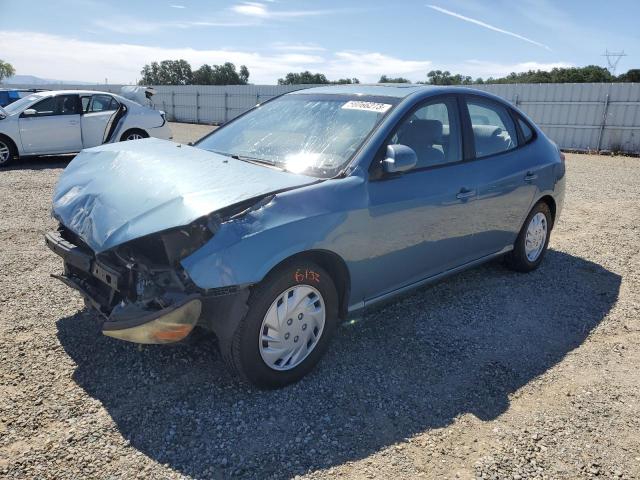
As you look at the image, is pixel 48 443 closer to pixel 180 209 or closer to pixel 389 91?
pixel 180 209

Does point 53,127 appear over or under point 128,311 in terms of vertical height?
over

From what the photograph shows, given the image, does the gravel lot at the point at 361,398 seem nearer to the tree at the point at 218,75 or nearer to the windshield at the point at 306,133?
the windshield at the point at 306,133

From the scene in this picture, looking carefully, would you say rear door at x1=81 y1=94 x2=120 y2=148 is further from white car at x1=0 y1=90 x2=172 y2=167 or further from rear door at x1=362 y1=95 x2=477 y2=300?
rear door at x1=362 y1=95 x2=477 y2=300

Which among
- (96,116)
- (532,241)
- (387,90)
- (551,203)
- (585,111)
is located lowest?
(532,241)

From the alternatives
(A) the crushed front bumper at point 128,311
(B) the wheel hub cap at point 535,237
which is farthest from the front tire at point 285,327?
(B) the wheel hub cap at point 535,237

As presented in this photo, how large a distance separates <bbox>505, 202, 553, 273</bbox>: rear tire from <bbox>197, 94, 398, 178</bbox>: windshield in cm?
216

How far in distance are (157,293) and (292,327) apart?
79 cm

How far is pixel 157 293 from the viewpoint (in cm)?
267

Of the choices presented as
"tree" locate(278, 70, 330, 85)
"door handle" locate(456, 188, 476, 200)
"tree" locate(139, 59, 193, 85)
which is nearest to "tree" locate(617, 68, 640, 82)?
"tree" locate(278, 70, 330, 85)

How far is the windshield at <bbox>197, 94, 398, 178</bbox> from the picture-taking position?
329cm

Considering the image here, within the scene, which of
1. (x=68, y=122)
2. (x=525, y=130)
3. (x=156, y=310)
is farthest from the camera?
(x=68, y=122)

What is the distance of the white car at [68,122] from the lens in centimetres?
1055

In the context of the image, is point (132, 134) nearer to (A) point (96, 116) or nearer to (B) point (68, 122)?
(A) point (96, 116)

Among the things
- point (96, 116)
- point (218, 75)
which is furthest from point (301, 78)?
point (96, 116)
